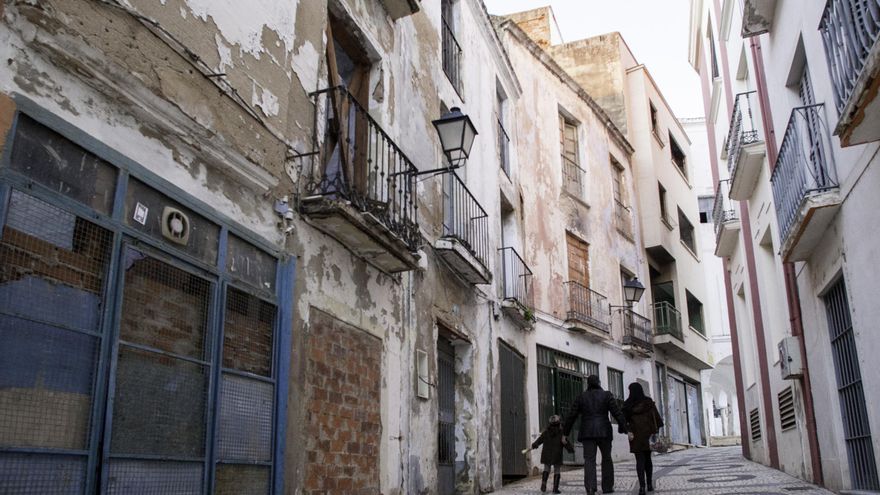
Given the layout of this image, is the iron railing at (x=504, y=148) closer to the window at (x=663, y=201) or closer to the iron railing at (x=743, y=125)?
the iron railing at (x=743, y=125)

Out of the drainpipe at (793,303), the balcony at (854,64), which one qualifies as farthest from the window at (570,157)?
the balcony at (854,64)

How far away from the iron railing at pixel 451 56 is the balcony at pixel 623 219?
925 cm

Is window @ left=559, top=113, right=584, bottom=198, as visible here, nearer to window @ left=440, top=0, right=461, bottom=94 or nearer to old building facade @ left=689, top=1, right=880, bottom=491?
old building facade @ left=689, top=1, right=880, bottom=491

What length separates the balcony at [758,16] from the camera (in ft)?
29.8

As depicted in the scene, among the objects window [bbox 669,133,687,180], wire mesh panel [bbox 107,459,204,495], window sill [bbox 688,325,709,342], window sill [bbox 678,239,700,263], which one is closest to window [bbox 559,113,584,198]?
window sill [bbox 678,239,700,263]

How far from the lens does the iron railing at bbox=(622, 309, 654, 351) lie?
19188 millimetres

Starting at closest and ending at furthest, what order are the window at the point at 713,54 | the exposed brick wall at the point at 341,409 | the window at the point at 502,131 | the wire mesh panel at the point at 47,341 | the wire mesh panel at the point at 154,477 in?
the wire mesh panel at the point at 47,341
the wire mesh panel at the point at 154,477
the exposed brick wall at the point at 341,409
the window at the point at 502,131
the window at the point at 713,54

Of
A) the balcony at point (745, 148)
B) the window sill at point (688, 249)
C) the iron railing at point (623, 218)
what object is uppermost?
the window sill at point (688, 249)

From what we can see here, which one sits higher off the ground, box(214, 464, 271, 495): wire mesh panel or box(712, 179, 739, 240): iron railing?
box(712, 179, 739, 240): iron railing

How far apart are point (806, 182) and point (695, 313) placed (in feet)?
64.9

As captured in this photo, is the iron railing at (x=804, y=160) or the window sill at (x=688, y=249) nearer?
the iron railing at (x=804, y=160)

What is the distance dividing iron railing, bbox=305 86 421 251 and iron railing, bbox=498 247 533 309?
4670mm

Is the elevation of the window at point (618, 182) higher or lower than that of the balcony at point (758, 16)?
higher

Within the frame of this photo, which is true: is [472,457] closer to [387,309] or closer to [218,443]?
[387,309]
